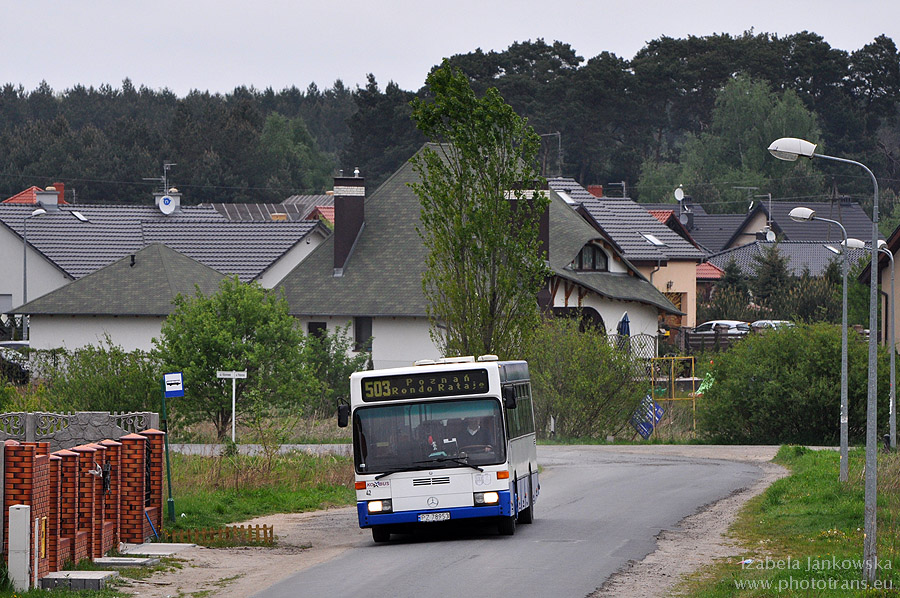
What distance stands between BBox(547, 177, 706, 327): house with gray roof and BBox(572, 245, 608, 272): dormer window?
915cm

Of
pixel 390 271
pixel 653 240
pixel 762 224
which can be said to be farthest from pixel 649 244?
pixel 762 224

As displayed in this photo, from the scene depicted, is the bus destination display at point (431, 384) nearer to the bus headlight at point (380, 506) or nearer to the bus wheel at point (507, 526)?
the bus headlight at point (380, 506)

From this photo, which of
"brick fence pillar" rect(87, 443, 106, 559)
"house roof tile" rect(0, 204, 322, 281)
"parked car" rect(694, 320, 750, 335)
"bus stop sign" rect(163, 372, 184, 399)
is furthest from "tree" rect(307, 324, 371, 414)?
"brick fence pillar" rect(87, 443, 106, 559)

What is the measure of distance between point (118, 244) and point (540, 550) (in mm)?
50273

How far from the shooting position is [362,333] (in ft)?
171

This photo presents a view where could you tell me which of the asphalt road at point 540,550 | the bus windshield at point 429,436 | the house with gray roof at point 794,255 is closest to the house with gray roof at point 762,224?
the house with gray roof at point 794,255

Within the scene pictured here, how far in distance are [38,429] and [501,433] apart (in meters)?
11.6

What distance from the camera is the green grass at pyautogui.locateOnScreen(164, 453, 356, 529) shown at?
22.6 m

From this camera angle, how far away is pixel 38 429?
26000mm

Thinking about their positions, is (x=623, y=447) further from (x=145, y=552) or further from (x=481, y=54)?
(x=481, y=54)

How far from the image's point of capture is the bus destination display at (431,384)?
61.2 feet

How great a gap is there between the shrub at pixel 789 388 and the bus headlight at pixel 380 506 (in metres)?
25.3

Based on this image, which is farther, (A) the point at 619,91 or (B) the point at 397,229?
(A) the point at 619,91

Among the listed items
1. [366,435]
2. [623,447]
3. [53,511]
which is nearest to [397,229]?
[623,447]
